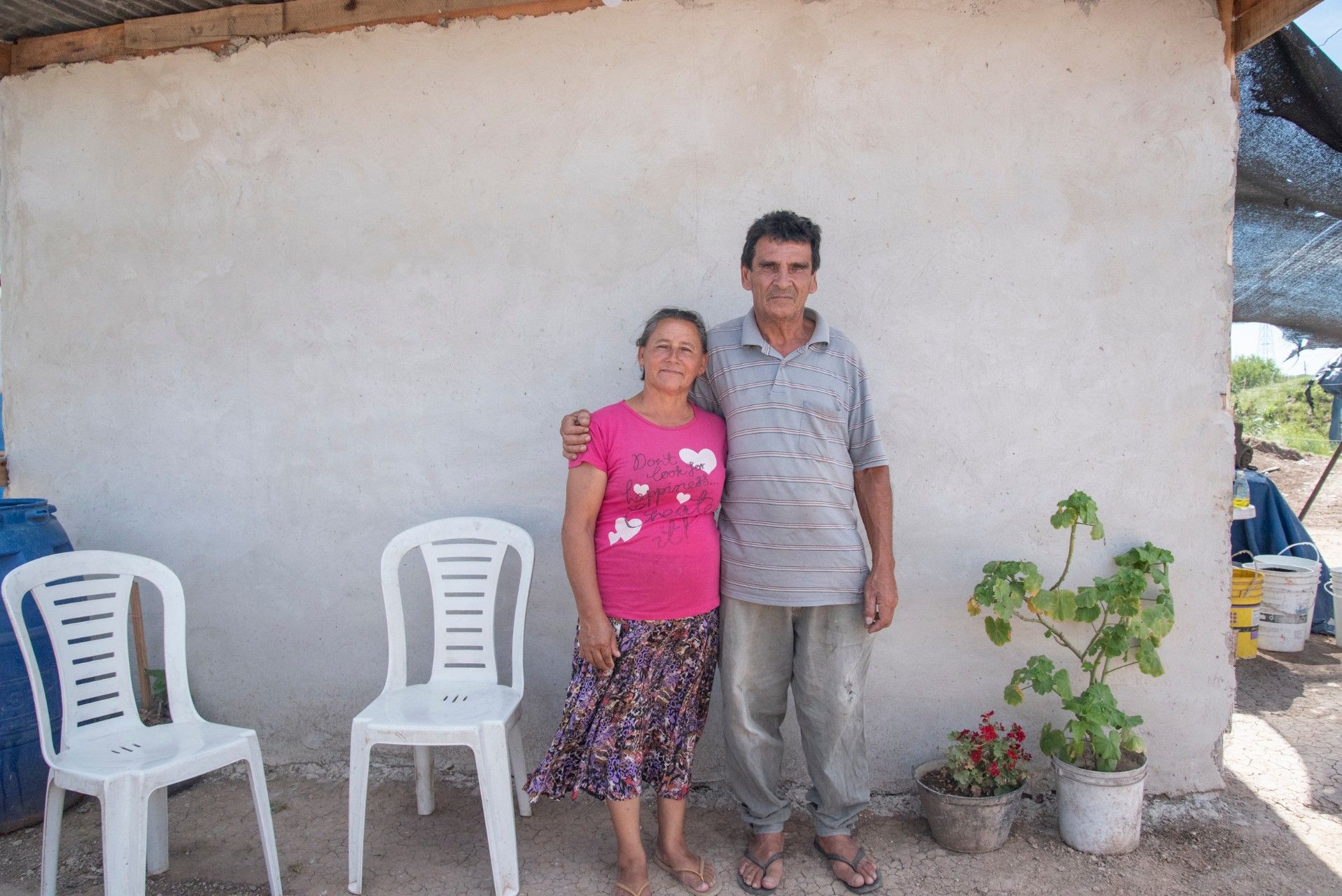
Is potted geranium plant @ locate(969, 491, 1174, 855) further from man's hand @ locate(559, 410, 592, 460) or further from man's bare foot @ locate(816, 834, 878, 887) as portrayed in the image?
man's hand @ locate(559, 410, 592, 460)

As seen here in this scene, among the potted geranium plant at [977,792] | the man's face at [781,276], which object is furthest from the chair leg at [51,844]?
the potted geranium plant at [977,792]


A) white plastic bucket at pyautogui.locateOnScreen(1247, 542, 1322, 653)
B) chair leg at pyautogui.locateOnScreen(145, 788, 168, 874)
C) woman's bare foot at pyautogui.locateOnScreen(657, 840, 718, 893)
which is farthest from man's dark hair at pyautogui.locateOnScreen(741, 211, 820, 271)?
white plastic bucket at pyautogui.locateOnScreen(1247, 542, 1322, 653)

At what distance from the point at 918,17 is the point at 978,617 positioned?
2173 mm

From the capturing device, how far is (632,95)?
3.18 m

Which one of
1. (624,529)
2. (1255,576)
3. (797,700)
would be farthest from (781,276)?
(1255,576)

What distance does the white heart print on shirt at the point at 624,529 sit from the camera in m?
2.54

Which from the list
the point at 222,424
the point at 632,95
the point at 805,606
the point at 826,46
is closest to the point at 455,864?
the point at 805,606

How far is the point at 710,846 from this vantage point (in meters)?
2.91

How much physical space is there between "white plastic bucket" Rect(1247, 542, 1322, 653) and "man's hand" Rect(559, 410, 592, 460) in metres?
4.52

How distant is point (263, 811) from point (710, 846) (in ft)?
4.70

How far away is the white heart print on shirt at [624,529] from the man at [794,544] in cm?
28

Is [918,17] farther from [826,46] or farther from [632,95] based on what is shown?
[632,95]

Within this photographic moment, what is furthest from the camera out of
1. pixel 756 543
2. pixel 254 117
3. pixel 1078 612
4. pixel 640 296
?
pixel 254 117

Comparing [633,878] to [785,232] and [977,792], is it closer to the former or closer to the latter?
[977,792]
